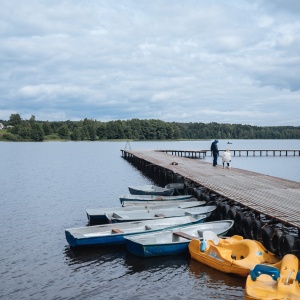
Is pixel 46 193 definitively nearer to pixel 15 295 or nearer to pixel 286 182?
pixel 286 182

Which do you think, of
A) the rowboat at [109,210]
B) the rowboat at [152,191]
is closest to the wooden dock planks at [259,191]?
the rowboat at [152,191]

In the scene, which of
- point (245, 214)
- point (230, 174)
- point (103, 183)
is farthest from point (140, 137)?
point (245, 214)

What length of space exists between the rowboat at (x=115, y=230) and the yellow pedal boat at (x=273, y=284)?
6.67 meters

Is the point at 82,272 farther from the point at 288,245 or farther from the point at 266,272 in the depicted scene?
the point at 288,245

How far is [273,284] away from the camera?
10836 millimetres

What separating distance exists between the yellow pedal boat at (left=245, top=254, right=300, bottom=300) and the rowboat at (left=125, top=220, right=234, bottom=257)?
5.00 meters

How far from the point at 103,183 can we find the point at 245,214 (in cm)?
2507

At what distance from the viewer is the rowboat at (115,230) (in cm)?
1691

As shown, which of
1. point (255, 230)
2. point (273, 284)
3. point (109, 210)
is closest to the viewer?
point (273, 284)

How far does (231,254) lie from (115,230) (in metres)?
5.33

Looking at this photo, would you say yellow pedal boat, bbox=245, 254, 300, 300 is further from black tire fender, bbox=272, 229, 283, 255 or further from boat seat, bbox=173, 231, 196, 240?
boat seat, bbox=173, 231, 196, 240

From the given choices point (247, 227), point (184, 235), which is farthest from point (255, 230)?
point (184, 235)

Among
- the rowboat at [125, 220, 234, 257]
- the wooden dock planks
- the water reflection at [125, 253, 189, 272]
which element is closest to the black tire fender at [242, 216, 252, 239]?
the wooden dock planks

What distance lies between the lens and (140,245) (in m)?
15.8
